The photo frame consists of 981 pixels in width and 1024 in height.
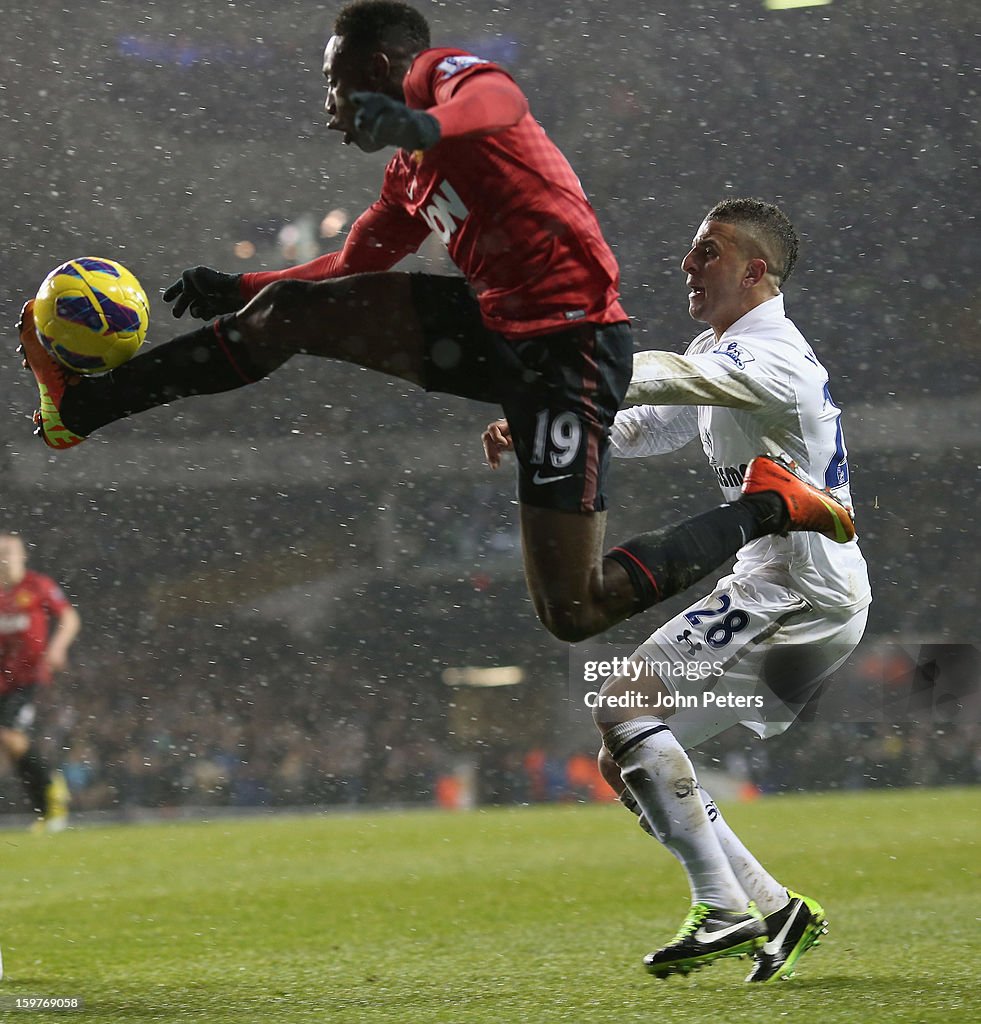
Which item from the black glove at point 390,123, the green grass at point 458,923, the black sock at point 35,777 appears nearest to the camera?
the black glove at point 390,123

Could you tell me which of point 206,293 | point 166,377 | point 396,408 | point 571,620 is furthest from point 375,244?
point 396,408

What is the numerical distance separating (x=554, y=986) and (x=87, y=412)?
187cm

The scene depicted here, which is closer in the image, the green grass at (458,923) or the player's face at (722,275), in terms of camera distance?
the green grass at (458,923)

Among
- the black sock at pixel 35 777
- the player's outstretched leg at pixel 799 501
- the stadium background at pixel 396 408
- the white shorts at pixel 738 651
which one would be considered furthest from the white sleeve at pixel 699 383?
the stadium background at pixel 396 408

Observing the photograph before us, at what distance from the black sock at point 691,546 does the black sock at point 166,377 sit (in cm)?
100

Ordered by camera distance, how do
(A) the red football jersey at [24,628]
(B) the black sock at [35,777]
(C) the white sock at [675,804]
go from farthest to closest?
(B) the black sock at [35,777], (A) the red football jersey at [24,628], (C) the white sock at [675,804]

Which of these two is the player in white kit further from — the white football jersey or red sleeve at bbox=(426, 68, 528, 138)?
red sleeve at bbox=(426, 68, 528, 138)

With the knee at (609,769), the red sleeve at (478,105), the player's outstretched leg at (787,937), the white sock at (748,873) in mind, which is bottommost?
the player's outstretched leg at (787,937)

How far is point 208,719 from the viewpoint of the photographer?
16.3 metres

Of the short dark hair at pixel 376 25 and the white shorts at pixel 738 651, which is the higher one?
the short dark hair at pixel 376 25

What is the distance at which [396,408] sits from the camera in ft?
56.1

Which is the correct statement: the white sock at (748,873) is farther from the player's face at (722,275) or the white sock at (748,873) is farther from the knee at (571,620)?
the player's face at (722,275)

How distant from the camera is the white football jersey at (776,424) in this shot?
3.85 m

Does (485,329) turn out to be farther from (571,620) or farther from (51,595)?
(51,595)
